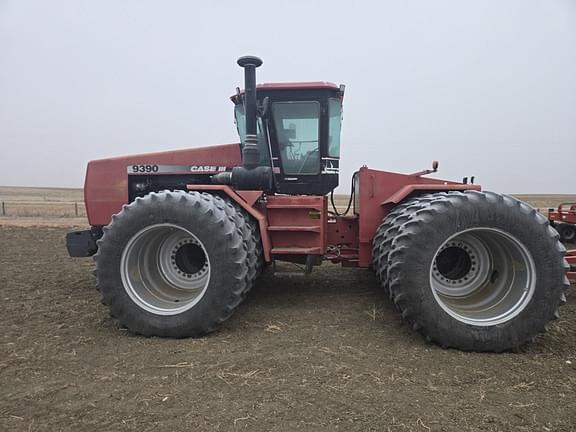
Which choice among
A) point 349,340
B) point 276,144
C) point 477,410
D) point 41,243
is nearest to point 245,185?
point 276,144

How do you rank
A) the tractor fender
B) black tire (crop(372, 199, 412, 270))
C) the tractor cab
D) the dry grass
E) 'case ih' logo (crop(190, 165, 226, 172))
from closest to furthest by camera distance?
black tire (crop(372, 199, 412, 270)) < the tractor fender < the tractor cab < 'case ih' logo (crop(190, 165, 226, 172)) < the dry grass

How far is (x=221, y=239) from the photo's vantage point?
12.8ft

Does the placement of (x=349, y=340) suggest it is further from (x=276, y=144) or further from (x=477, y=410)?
(x=276, y=144)

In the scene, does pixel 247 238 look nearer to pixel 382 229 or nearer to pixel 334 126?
pixel 382 229

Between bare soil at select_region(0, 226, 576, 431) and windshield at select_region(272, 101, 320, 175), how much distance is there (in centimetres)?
170

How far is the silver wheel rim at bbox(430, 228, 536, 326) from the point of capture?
3.70 metres

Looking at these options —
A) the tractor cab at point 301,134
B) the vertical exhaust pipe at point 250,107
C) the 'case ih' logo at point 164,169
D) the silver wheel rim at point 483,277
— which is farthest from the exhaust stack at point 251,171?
the silver wheel rim at point 483,277

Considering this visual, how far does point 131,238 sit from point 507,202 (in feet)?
11.3

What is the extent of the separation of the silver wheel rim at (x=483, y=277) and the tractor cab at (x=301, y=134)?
5.86 ft

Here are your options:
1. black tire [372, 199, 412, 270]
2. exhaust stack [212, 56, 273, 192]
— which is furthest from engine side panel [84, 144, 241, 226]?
black tire [372, 199, 412, 270]

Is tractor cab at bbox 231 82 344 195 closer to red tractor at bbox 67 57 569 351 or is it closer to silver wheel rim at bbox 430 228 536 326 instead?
red tractor at bbox 67 57 569 351

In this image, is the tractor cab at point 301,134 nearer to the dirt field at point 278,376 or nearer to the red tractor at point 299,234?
the red tractor at point 299,234

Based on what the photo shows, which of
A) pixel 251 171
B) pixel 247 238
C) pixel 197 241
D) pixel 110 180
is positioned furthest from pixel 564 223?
pixel 110 180

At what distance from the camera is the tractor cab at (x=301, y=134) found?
5082 millimetres
